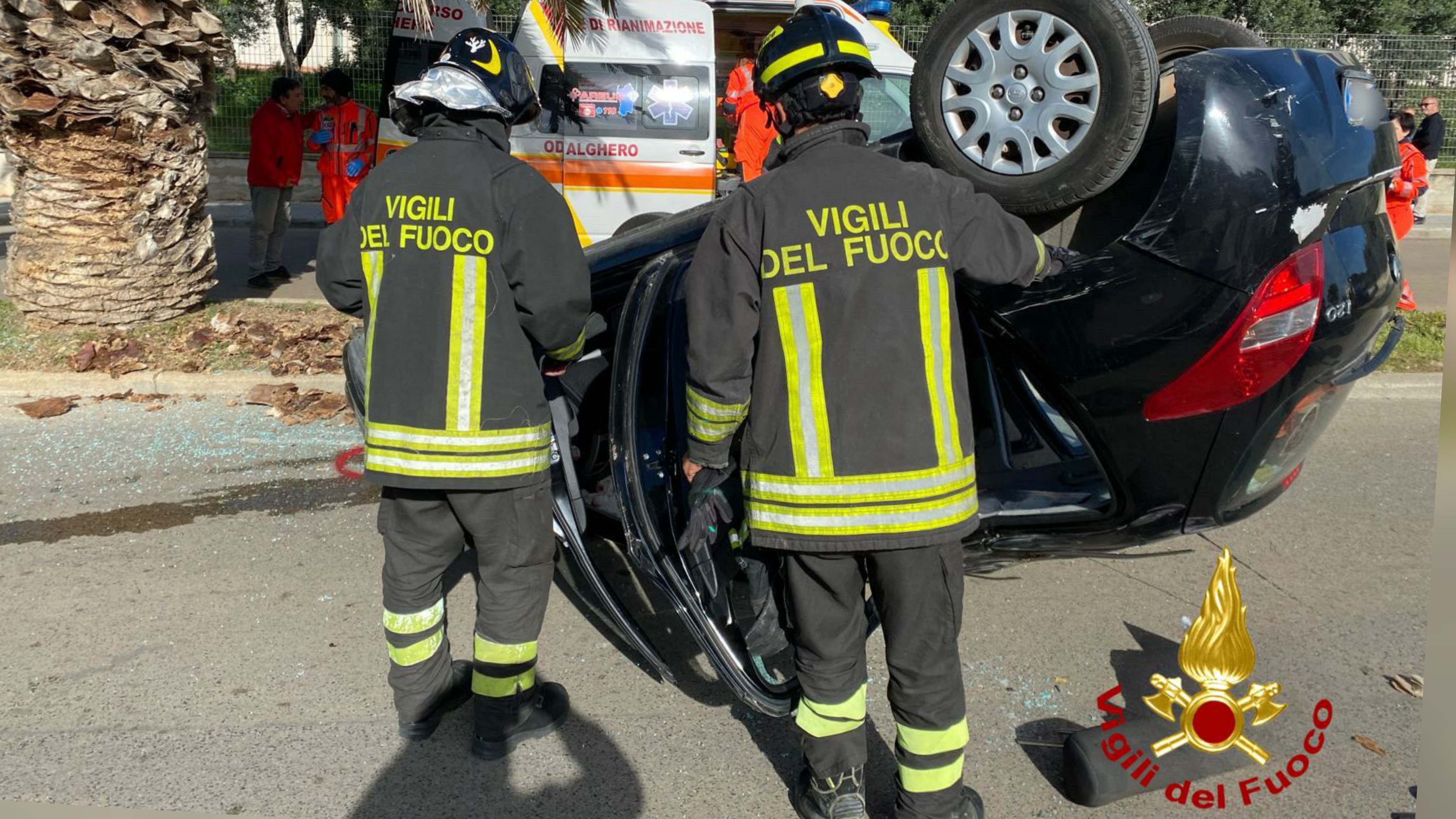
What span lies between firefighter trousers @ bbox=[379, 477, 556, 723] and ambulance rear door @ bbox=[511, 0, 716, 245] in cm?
587

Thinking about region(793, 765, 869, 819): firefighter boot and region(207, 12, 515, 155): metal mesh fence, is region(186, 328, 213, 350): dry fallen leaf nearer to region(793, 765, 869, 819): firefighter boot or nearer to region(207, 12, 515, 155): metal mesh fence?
region(207, 12, 515, 155): metal mesh fence

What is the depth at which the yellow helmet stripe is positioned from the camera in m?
2.50

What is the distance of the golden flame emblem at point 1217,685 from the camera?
2879mm

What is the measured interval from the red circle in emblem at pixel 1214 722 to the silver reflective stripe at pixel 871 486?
951mm

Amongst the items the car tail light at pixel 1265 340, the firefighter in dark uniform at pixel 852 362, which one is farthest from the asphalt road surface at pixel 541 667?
the car tail light at pixel 1265 340

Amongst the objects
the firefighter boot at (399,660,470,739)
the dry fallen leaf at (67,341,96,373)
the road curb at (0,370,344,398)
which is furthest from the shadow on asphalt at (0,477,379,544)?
the dry fallen leaf at (67,341,96,373)

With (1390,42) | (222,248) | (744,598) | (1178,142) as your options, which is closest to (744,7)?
(222,248)

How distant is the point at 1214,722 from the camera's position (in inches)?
115

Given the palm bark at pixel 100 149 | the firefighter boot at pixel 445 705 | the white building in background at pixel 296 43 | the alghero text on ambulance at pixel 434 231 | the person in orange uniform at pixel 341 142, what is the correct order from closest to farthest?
the alghero text on ambulance at pixel 434 231, the firefighter boot at pixel 445 705, the palm bark at pixel 100 149, the person in orange uniform at pixel 341 142, the white building in background at pixel 296 43

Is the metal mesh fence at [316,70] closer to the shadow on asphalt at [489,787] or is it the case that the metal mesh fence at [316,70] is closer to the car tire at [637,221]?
the car tire at [637,221]

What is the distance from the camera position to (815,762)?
275 cm

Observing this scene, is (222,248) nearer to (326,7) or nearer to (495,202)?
(326,7)

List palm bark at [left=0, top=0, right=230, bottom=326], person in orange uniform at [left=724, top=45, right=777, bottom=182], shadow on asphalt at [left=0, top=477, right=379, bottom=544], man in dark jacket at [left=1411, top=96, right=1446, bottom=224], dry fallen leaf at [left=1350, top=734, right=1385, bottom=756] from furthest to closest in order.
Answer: man in dark jacket at [left=1411, top=96, right=1446, bottom=224] < person in orange uniform at [left=724, top=45, right=777, bottom=182] < palm bark at [left=0, top=0, right=230, bottom=326] < shadow on asphalt at [left=0, top=477, right=379, bottom=544] < dry fallen leaf at [left=1350, top=734, right=1385, bottom=756]

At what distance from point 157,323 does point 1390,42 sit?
13.2 meters
